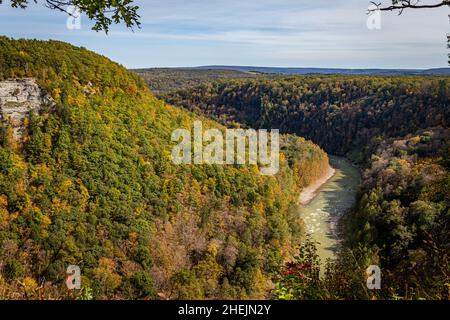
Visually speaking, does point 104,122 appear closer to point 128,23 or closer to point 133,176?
point 133,176

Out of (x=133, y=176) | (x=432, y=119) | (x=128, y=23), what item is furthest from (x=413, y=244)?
(x=432, y=119)

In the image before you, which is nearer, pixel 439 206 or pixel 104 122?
pixel 439 206

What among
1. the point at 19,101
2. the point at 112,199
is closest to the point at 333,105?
the point at 112,199

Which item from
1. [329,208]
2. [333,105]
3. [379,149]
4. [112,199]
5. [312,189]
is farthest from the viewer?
[333,105]

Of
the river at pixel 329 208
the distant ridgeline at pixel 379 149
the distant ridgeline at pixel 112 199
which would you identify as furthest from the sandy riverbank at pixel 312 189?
the distant ridgeline at pixel 112 199

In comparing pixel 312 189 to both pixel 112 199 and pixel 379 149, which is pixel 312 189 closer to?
pixel 379 149
